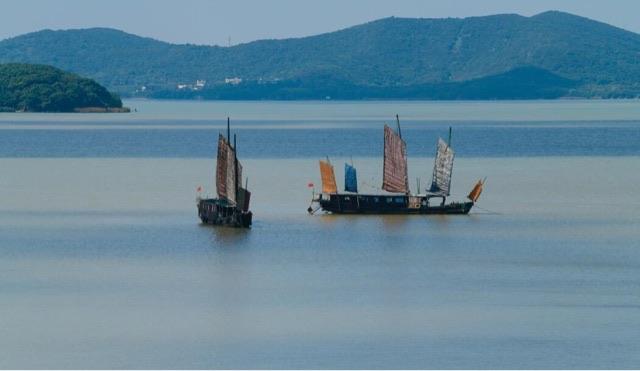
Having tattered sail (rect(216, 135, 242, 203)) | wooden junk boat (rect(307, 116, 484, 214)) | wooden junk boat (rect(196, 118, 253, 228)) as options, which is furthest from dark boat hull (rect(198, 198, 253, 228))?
wooden junk boat (rect(307, 116, 484, 214))

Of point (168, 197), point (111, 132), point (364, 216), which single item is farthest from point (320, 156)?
point (111, 132)

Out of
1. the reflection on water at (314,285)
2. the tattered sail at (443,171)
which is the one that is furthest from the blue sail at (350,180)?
the tattered sail at (443,171)

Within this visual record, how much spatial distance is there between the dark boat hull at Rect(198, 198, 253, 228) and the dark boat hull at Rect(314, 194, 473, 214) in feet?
14.7

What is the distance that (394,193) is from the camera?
56.1m

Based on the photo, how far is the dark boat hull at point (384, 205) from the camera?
51719 mm

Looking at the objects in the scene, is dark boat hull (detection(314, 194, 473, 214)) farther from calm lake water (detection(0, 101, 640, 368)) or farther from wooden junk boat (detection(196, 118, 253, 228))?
wooden junk boat (detection(196, 118, 253, 228))

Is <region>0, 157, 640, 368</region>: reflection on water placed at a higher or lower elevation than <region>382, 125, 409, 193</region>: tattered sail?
lower

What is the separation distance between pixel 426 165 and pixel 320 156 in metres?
9.01

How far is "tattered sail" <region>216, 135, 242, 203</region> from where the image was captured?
4829 cm

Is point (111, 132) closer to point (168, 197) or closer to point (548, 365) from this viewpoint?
point (168, 197)

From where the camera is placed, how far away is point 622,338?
2897 centimetres

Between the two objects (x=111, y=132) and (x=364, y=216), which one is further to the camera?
(x=111, y=132)

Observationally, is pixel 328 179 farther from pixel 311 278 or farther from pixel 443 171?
pixel 311 278

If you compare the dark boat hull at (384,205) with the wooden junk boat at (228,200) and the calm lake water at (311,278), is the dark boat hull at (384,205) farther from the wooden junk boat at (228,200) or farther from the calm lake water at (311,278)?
the wooden junk boat at (228,200)
